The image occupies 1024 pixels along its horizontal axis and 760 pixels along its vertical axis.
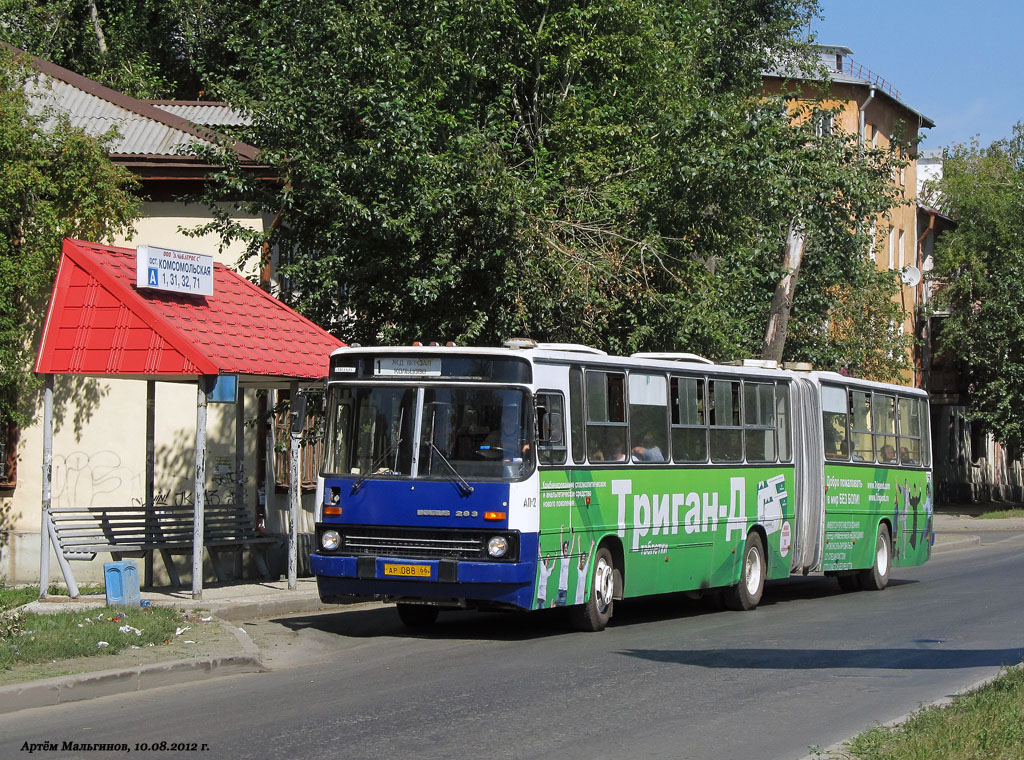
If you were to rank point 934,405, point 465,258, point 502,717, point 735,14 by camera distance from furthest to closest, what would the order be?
point 934,405, point 735,14, point 465,258, point 502,717

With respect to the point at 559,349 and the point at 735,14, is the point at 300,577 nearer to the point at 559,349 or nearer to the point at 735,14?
the point at 559,349

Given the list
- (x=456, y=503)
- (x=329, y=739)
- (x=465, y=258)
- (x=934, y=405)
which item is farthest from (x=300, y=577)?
(x=934, y=405)

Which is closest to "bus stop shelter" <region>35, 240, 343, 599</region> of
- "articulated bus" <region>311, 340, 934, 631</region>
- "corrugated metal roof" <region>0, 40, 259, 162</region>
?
"articulated bus" <region>311, 340, 934, 631</region>

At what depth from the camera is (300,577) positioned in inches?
813

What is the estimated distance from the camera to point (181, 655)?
11.5 meters

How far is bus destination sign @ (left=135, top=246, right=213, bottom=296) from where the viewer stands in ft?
51.0

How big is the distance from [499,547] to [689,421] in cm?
416

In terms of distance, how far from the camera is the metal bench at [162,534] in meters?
16.4

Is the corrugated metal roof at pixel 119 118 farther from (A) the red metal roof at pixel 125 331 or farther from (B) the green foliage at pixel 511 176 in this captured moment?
(A) the red metal roof at pixel 125 331

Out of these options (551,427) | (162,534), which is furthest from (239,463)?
(551,427)

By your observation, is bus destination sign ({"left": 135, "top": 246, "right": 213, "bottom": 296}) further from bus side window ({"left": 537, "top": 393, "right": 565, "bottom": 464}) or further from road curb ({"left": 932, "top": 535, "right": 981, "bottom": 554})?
road curb ({"left": 932, "top": 535, "right": 981, "bottom": 554})

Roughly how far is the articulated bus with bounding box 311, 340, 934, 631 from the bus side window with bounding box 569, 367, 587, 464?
0.02 m

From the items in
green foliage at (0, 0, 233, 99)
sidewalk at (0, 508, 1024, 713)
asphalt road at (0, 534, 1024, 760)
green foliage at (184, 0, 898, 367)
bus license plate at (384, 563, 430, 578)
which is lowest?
asphalt road at (0, 534, 1024, 760)

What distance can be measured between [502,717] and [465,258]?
34.2ft
